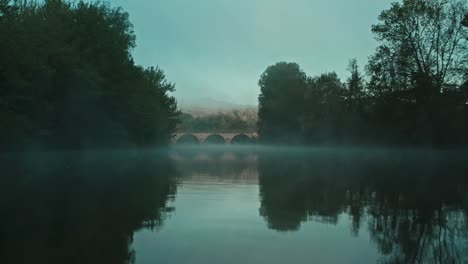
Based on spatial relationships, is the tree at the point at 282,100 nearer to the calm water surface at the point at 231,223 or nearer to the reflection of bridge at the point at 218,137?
the reflection of bridge at the point at 218,137

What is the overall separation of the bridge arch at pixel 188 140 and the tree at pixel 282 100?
48.4 meters

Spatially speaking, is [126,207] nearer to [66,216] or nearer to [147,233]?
[66,216]

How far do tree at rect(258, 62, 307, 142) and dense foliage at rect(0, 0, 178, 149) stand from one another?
107 ft

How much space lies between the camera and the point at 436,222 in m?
9.91

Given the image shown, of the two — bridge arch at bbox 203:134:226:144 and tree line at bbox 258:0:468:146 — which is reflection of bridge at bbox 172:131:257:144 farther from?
tree line at bbox 258:0:468:146

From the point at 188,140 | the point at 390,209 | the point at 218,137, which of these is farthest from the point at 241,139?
the point at 390,209

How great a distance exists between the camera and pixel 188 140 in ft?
495

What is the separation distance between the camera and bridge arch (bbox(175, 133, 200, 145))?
143 m

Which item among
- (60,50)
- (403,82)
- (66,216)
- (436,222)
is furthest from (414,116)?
(66,216)

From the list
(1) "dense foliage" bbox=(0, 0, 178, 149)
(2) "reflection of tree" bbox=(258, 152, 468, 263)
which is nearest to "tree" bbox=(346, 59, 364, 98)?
(1) "dense foliage" bbox=(0, 0, 178, 149)

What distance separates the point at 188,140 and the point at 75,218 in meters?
141

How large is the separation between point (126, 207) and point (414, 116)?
48609 millimetres

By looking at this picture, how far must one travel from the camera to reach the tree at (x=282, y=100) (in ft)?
293

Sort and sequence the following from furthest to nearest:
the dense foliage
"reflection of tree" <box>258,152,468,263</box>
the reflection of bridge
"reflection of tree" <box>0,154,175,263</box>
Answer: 1. the reflection of bridge
2. the dense foliage
3. "reflection of tree" <box>258,152,468,263</box>
4. "reflection of tree" <box>0,154,175,263</box>
